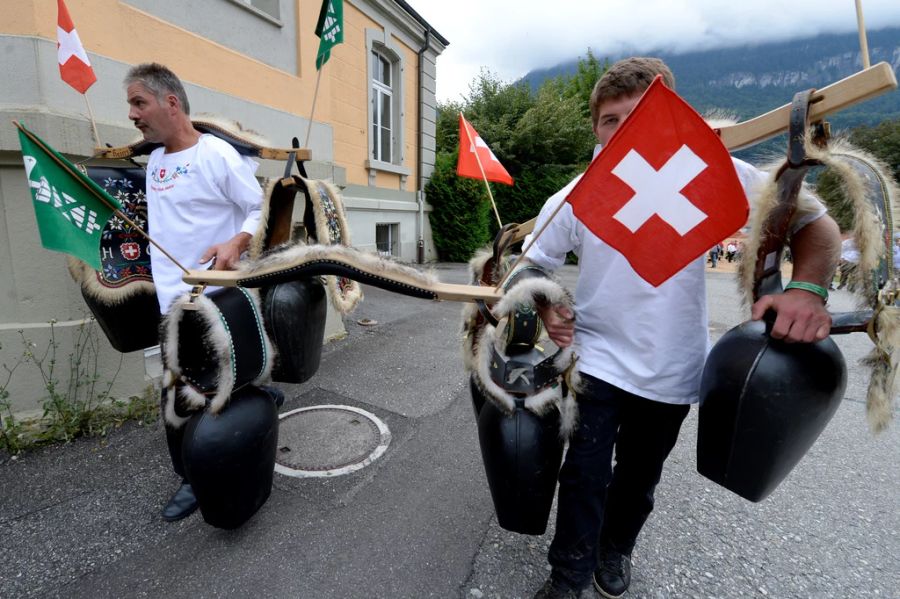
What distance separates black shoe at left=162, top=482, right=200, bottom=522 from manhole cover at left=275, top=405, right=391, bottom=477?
45cm

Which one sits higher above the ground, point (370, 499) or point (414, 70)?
point (414, 70)

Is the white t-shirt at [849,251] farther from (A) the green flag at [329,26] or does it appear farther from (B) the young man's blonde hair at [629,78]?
(A) the green flag at [329,26]

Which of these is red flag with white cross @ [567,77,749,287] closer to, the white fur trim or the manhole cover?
the white fur trim

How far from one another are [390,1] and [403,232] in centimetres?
440

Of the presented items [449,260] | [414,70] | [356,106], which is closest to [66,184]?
[356,106]

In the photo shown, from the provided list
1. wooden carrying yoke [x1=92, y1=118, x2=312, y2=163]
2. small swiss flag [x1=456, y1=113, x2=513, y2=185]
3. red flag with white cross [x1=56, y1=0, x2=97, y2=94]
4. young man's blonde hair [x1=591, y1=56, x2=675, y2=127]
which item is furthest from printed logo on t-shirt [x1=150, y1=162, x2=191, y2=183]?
young man's blonde hair [x1=591, y1=56, x2=675, y2=127]

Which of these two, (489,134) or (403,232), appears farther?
(489,134)

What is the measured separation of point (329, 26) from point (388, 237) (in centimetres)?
702

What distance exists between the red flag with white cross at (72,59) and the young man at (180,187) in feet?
2.12

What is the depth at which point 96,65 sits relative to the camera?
10.3ft

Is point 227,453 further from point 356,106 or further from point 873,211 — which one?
point 356,106

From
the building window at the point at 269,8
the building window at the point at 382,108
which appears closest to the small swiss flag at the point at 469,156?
the building window at the point at 269,8

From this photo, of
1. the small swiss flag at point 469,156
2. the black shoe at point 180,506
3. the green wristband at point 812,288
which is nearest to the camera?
the green wristband at point 812,288

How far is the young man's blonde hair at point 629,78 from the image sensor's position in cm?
145
